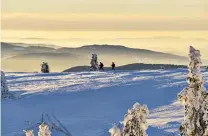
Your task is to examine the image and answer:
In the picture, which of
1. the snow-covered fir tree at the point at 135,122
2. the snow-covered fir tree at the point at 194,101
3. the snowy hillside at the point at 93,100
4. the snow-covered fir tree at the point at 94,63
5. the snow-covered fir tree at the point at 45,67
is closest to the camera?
the snow-covered fir tree at the point at 135,122

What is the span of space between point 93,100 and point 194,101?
32.7 metres

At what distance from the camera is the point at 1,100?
46.5 metres

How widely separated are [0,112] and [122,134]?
99.1 ft

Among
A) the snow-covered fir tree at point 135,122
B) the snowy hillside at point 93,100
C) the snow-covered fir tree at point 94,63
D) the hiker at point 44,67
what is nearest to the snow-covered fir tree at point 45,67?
the hiker at point 44,67

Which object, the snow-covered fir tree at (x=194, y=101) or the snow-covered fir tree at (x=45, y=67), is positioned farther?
the snow-covered fir tree at (x=45, y=67)

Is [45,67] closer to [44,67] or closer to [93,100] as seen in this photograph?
[44,67]

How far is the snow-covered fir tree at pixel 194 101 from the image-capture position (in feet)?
45.8

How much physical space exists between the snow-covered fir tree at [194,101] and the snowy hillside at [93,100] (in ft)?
70.9

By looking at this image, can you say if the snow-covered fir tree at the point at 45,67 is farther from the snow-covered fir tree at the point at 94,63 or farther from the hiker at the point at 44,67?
the snow-covered fir tree at the point at 94,63

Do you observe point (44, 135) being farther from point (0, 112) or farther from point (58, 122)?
point (0, 112)

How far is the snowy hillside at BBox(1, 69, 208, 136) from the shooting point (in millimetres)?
39562

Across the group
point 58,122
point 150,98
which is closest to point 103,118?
point 58,122

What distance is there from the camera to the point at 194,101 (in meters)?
14.0

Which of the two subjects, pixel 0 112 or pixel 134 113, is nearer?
pixel 134 113
